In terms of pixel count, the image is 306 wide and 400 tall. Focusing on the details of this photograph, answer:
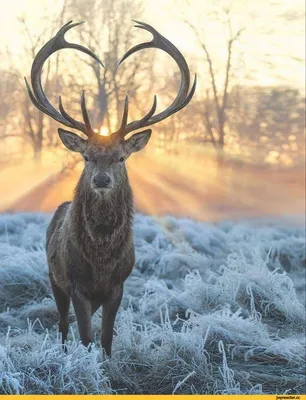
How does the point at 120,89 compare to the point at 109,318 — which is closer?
the point at 109,318

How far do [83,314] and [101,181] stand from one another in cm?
101

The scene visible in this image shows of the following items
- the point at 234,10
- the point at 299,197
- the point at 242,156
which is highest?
the point at 234,10

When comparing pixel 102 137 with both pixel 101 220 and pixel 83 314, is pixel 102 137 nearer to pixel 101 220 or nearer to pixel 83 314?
pixel 101 220

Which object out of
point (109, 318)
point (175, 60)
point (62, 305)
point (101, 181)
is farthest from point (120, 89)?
point (109, 318)

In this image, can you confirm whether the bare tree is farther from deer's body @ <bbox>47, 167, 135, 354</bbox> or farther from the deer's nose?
the deer's nose

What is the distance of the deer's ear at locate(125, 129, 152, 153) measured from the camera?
413 centimetres

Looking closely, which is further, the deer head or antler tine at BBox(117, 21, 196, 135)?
antler tine at BBox(117, 21, 196, 135)

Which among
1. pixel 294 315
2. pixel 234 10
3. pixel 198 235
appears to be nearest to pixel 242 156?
pixel 198 235

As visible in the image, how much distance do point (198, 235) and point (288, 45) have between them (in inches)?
107

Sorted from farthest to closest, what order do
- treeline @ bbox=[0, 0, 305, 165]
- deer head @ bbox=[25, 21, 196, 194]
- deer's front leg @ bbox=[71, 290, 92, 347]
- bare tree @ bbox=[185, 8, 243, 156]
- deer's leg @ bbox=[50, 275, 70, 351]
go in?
bare tree @ bbox=[185, 8, 243, 156] → treeline @ bbox=[0, 0, 305, 165] → deer's leg @ bbox=[50, 275, 70, 351] → deer's front leg @ bbox=[71, 290, 92, 347] → deer head @ bbox=[25, 21, 196, 194]

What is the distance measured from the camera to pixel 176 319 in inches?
204

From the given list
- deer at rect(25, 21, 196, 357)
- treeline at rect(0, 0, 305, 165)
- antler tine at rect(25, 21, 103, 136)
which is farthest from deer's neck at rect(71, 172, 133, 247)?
treeline at rect(0, 0, 305, 165)

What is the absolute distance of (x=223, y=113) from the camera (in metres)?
7.44

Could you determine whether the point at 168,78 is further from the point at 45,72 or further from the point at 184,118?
the point at 45,72
